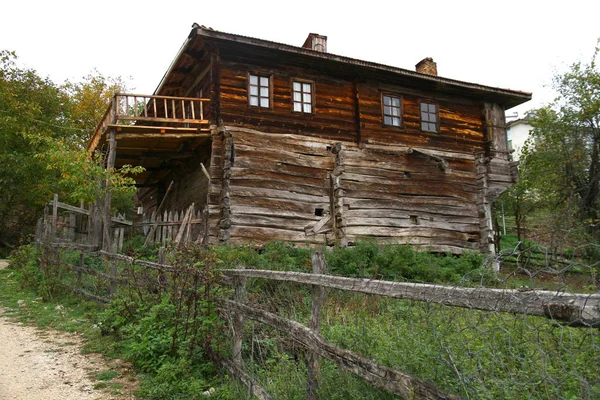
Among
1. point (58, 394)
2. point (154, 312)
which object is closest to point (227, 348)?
point (154, 312)

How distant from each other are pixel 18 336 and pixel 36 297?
11.7 feet

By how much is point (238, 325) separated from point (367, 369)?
2492mm

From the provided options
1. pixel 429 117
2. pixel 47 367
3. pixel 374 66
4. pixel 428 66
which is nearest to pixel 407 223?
pixel 429 117

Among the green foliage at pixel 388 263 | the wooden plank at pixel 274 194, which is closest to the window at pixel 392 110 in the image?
the wooden plank at pixel 274 194

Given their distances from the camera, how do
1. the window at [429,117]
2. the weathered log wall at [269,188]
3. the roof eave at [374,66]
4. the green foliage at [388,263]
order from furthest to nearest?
the window at [429,117] → the weathered log wall at [269,188] → the roof eave at [374,66] → the green foliage at [388,263]

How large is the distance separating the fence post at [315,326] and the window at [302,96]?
35.6 feet

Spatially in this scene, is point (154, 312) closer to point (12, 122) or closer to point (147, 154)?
point (147, 154)

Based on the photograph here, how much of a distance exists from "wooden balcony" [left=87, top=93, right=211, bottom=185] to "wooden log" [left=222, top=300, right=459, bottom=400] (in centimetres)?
863

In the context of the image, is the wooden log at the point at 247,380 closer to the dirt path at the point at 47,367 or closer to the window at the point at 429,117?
the dirt path at the point at 47,367

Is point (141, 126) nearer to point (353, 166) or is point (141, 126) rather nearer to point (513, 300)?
point (353, 166)

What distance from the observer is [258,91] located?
548 inches

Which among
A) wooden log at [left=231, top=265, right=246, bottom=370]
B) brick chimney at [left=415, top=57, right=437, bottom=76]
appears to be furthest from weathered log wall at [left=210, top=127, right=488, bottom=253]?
wooden log at [left=231, top=265, right=246, bottom=370]

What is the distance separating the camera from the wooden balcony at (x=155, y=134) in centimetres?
1206

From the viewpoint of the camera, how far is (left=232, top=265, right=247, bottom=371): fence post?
4990 mm
